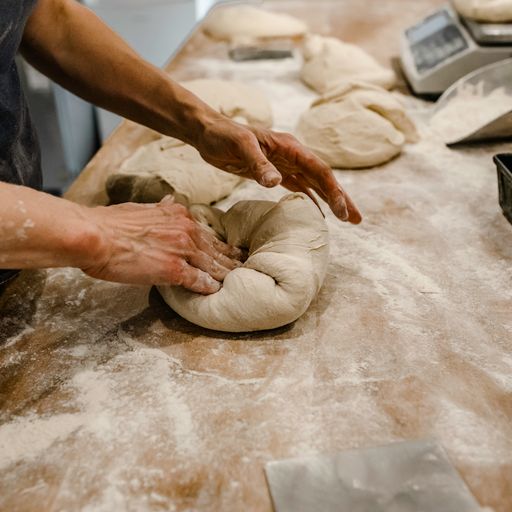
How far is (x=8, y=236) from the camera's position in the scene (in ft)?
3.43

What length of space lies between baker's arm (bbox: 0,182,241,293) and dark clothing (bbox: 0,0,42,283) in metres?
0.44

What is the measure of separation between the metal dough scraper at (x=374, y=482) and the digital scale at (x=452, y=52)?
198 centimetres

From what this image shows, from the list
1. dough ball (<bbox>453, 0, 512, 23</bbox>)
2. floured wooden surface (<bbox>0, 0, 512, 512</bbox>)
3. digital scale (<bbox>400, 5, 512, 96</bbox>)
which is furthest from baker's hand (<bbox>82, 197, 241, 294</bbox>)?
dough ball (<bbox>453, 0, 512, 23</bbox>)

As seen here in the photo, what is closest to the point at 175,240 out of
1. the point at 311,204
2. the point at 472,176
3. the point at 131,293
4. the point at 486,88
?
the point at 131,293

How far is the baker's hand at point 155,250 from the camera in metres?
1.19

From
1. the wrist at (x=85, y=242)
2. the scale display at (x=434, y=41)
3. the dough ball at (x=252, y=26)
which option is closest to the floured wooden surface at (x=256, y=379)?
the wrist at (x=85, y=242)

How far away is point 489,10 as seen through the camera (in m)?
2.58

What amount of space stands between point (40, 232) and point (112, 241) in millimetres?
154

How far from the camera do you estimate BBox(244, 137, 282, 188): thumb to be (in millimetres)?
1393

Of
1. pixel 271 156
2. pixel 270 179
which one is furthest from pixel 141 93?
pixel 270 179

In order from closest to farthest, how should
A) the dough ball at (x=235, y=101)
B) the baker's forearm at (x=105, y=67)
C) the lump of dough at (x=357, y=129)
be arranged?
the baker's forearm at (x=105, y=67) < the lump of dough at (x=357, y=129) < the dough ball at (x=235, y=101)

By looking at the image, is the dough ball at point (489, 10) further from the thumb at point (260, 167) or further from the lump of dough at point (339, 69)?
the thumb at point (260, 167)

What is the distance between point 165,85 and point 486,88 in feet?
4.78

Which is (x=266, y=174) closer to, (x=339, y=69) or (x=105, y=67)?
(x=105, y=67)
